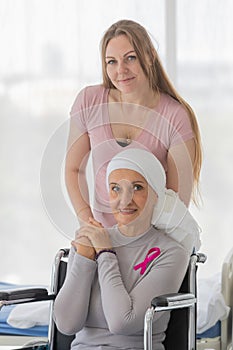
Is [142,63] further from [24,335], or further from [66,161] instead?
[24,335]

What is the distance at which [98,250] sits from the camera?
2430 mm

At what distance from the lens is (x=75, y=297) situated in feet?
7.91

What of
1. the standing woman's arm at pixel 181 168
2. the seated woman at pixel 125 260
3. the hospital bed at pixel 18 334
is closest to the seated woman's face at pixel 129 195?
the seated woman at pixel 125 260

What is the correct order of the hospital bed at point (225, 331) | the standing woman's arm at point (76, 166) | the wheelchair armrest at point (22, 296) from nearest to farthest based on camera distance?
the wheelchair armrest at point (22, 296) < the standing woman's arm at point (76, 166) < the hospital bed at point (225, 331)

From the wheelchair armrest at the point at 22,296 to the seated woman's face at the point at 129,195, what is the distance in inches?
13.4

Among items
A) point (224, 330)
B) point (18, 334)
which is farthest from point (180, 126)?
point (18, 334)

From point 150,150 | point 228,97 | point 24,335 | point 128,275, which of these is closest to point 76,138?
point 150,150

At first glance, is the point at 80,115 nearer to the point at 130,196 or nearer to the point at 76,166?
the point at 76,166

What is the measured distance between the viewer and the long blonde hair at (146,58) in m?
2.48

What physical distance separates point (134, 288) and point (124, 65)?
25.7 inches

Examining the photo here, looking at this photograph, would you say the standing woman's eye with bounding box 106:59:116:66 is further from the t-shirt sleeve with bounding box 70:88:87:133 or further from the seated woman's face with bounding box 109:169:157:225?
the seated woman's face with bounding box 109:169:157:225

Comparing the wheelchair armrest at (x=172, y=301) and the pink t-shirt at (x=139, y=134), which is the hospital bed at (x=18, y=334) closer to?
the pink t-shirt at (x=139, y=134)

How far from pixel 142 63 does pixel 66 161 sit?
38 centimetres

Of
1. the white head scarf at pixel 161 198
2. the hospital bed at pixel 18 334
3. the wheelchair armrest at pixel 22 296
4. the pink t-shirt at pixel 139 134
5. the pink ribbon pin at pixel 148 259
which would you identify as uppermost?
the pink t-shirt at pixel 139 134
